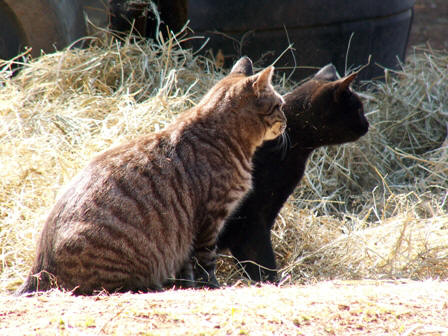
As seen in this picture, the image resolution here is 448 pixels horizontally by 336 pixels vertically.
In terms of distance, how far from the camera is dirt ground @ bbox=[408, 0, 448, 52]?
10.1 meters

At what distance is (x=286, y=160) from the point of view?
405cm

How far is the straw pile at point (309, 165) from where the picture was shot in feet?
13.2

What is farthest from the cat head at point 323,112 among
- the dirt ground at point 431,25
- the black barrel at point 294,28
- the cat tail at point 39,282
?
the dirt ground at point 431,25

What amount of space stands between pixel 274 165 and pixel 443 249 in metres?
1.35

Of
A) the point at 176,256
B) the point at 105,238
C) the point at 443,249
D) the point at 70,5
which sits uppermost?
the point at 70,5

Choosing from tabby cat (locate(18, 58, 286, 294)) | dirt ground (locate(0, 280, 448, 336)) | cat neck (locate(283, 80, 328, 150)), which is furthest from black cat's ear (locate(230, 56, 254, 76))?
dirt ground (locate(0, 280, 448, 336))

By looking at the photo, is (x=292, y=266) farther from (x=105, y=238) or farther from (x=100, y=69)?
(x=100, y=69)

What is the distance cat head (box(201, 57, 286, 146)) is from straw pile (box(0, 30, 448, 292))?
875 millimetres

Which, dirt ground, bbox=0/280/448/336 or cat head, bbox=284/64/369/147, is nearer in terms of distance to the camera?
dirt ground, bbox=0/280/448/336

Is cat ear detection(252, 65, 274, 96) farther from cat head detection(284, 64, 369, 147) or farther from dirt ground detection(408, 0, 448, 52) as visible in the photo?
dirt ground detection(408, 0, 448, 52)

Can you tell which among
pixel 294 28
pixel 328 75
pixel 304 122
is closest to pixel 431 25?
pixel 294 28

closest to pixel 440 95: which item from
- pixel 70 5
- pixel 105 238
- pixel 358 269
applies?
pixel 358 269

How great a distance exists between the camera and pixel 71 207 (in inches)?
120

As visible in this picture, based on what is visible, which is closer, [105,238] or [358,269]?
[105,238]
